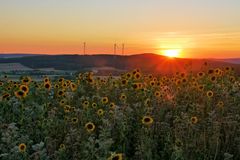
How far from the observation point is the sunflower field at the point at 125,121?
6.82 metres

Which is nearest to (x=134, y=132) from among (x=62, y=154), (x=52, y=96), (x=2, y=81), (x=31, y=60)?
(x=62, y=154)

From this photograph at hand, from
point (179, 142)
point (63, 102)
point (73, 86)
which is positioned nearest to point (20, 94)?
point (63, 102)

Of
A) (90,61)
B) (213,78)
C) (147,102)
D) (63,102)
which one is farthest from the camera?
(90,61)

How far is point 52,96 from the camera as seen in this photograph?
11617 mm

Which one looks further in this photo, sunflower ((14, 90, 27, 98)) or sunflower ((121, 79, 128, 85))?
sunflower ((121, 79, 128, 85))

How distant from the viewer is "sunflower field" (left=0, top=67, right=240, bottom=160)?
6.82m

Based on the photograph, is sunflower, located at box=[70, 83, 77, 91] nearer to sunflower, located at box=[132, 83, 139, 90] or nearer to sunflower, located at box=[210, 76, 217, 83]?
sunflower, located at box=[132, 83, 139, 90]

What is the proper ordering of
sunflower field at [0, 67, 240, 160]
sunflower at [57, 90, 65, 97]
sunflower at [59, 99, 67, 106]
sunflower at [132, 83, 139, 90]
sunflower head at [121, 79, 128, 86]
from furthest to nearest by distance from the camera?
sunflower head at [121, 79, 128, 86] < sunflower at [132, 83, 139, 90] < sunflower at [57, 90, 65, 97] < sunflower at [59, 99, 67, 106] < sunflower field at [0, 67, 240, 160]

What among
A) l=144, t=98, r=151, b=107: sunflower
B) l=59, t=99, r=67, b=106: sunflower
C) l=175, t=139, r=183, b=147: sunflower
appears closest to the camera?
l=175, t=139, r=183, b=147: sunflower

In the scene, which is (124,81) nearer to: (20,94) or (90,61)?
(20,94)

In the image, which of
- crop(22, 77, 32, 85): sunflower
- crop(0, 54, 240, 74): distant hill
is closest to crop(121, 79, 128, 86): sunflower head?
crop(22, 77, 32, 85): sunflower

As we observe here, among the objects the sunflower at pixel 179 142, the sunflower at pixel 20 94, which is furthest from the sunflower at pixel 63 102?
the sunflower at pixel 179 142

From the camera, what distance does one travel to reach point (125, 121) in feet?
27.0

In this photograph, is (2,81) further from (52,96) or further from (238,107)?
(238,107)
